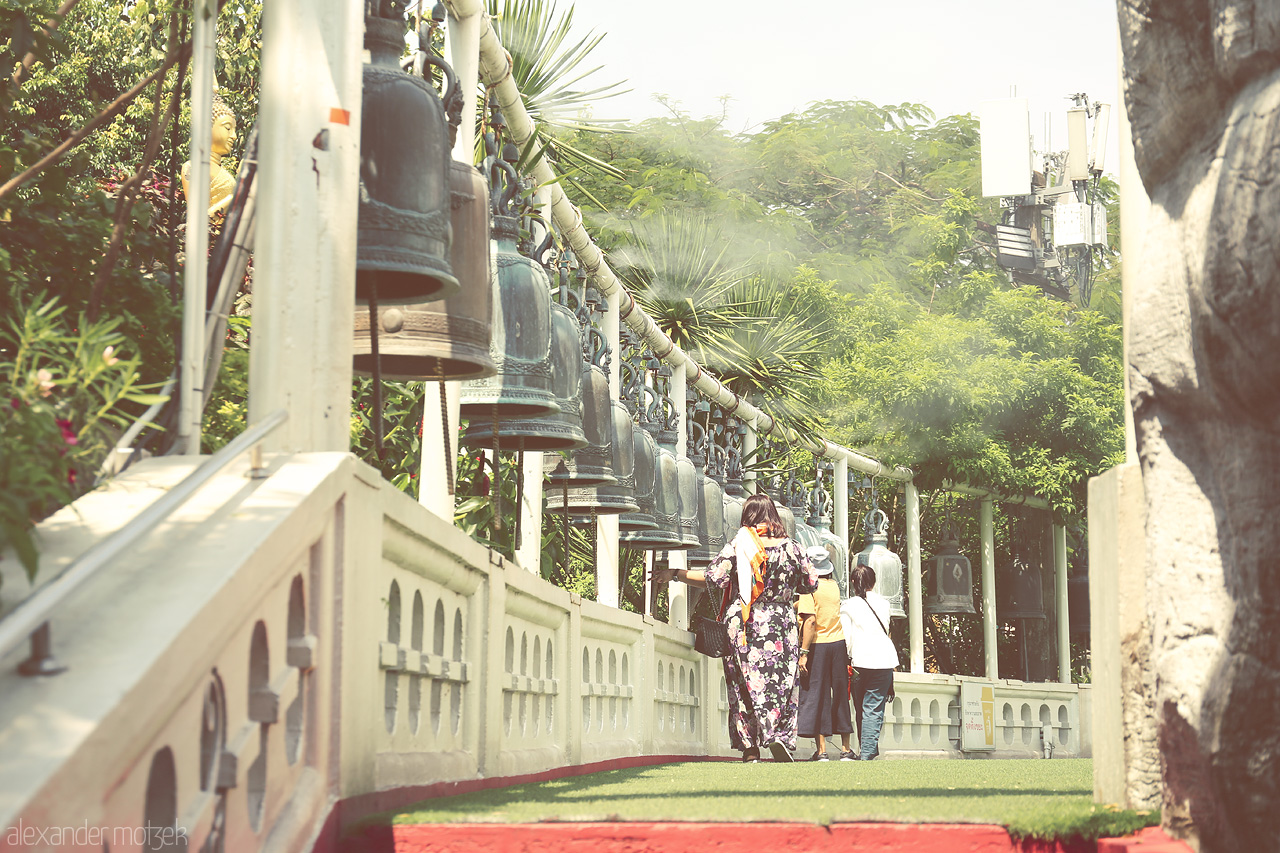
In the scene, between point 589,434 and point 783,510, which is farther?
point 783,510

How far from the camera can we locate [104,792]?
7.30 ft

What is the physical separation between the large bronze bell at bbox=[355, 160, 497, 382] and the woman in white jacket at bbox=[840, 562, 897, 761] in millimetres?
8843

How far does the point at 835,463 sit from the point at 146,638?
19.3m

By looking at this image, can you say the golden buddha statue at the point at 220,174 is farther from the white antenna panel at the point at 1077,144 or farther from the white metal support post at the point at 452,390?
the white antenna panel at the point at 1077,144

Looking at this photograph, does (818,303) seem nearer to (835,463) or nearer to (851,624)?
(835,463)

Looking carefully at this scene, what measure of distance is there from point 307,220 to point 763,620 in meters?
7.86

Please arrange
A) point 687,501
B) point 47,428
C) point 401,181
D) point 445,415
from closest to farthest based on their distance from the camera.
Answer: point 47,428 → point 401,181 → point 445,415 → point 687,501

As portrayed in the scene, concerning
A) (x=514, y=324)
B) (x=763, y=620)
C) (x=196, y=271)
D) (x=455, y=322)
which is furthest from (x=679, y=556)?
(x=196, y=271)

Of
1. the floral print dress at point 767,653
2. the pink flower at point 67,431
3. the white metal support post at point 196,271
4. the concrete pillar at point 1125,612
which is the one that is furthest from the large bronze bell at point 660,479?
the pink flower at point 67,431

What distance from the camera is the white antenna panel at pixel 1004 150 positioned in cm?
3862

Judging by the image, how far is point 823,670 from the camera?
13758 millimetres

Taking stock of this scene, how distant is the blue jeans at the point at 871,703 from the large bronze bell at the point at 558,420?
23.8ft

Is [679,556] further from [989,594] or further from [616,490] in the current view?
[989,594]

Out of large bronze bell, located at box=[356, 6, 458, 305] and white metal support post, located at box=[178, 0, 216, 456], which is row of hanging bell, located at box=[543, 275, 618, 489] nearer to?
large bronze bell, located at box=[356, 6, 458, 305]
